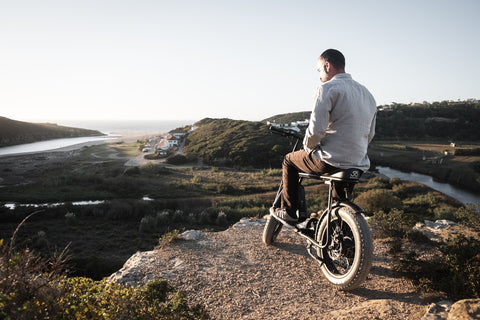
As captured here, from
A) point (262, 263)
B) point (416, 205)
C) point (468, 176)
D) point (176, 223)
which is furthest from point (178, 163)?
point (262, 263)

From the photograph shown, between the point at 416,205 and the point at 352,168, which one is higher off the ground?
the point at 352,168

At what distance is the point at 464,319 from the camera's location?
2350mm

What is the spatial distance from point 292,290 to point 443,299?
176cm

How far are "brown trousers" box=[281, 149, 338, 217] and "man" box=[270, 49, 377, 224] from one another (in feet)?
0.23

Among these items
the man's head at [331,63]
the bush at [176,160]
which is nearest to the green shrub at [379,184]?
the man's head at [331,63]

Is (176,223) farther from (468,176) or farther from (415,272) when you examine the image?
(468,176)

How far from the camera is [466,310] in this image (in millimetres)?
2420

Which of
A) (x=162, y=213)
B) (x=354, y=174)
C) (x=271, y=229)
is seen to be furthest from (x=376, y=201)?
(x=354, y=174)

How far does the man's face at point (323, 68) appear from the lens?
138 inches

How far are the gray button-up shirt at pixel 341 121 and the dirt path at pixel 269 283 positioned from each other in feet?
5.47

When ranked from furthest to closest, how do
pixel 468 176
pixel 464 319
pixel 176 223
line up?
pixel 468 176
pixel 176 223
pixel 464 319

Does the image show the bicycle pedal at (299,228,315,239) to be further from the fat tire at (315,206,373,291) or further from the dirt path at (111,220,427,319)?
the dirt path at (111,220,427,319)

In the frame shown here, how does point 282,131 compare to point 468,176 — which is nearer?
point 282,131

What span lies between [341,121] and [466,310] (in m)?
2.09
